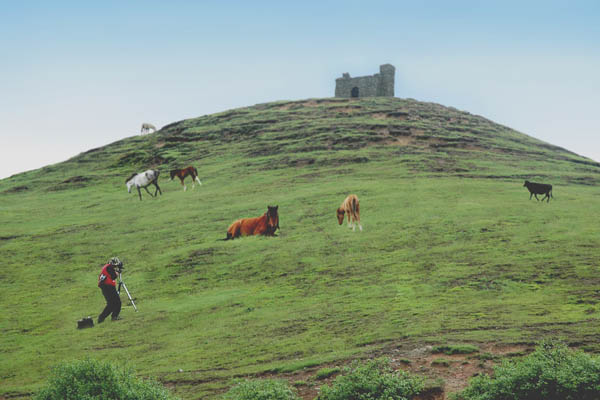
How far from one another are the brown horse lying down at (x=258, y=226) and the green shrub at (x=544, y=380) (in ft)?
73.1

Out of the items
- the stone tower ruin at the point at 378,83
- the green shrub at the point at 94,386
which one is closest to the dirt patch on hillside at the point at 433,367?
the green shrub at the point at 94,386

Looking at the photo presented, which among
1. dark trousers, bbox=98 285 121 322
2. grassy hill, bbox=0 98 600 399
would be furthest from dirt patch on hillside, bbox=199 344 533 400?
dark trousers, bbox=98 285 121 322

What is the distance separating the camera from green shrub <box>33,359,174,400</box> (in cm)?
1347

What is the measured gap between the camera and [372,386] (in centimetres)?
1359

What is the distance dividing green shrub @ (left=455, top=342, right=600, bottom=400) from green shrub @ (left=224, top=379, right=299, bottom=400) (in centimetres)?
440

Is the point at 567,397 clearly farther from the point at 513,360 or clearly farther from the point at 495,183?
the point at 495,183

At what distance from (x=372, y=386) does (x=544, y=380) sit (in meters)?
4.17

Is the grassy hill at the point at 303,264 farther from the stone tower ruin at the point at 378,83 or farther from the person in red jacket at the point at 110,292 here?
the stone tower ruin at the point at 378,83

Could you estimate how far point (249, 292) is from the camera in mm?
25625

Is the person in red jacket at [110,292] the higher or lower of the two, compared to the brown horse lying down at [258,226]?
lower

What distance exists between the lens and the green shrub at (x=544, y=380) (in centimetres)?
1248

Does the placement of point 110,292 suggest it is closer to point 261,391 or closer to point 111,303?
point 111,303

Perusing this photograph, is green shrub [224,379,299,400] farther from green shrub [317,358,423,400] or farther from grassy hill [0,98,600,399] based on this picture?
grassy hill [0,98,600,399]

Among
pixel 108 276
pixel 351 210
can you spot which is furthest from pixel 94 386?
pixel 351 210
